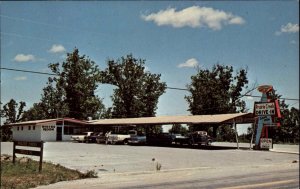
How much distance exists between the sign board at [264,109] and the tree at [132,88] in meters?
43.7

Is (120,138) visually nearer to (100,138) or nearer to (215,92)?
(100,138)

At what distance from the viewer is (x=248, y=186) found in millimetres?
12039

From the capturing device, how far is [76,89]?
73188 mm

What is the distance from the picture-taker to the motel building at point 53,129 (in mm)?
Result: 55406

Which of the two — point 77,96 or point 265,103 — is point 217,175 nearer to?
point 265,103

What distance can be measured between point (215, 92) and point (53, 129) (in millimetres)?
31362

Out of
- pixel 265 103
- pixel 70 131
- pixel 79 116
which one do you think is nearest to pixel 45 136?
pixel 70 131

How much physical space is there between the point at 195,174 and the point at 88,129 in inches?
1866

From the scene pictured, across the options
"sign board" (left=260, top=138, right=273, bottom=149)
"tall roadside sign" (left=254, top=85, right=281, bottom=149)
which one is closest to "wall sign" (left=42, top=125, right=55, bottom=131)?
"tall roadside sign" (left=254, top=85, right=281, bottom=149)

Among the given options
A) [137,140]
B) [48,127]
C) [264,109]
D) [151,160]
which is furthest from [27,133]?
[151,160]

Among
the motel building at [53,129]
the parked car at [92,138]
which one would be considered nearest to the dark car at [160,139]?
the parked car at [92,138]

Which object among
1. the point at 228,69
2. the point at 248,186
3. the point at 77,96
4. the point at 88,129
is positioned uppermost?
the point at 228,69

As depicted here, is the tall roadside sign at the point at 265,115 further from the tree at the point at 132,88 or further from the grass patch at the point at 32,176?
the tree at the point at 132,88

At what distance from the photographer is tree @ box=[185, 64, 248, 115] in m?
70.2
